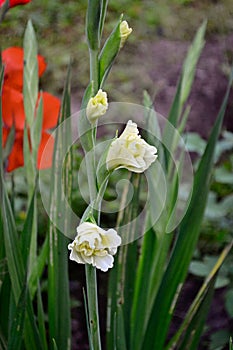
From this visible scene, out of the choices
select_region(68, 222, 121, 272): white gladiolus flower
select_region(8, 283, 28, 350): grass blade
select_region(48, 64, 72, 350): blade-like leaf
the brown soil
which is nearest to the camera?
select_region(68, 222, 121, 272): white gladiolus flower

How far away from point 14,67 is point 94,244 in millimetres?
523

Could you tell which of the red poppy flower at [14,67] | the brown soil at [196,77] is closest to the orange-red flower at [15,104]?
the red poppy flower at [14,67]

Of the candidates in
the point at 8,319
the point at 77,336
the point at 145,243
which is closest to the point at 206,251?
the point at 77,336

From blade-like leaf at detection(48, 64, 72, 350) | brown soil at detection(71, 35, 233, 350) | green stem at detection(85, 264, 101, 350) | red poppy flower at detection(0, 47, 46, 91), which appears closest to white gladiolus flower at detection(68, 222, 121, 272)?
green stem at detection(85, 264, 101, 350)

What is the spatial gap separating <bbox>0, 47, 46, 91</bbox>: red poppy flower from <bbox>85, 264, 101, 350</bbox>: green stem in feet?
1.47

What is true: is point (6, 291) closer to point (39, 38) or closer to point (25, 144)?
point (25, 144)

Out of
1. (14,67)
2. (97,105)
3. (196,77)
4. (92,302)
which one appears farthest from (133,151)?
(196,77)

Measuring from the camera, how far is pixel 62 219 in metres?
0.90

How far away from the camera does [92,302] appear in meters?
0.65

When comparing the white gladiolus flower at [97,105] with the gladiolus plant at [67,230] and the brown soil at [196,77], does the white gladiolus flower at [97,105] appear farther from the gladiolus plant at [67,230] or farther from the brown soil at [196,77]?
the brown soil at [196,77]

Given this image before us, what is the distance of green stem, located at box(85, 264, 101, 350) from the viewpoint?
637mm

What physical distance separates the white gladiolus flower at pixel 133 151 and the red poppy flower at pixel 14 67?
468 mm

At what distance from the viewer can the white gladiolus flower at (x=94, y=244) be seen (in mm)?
554

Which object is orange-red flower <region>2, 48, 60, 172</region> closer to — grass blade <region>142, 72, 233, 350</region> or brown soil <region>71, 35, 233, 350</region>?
grass blade <region>142, 72, 233, 350</region>
